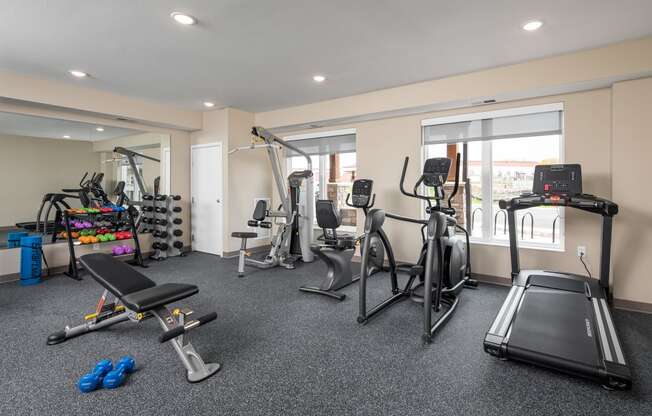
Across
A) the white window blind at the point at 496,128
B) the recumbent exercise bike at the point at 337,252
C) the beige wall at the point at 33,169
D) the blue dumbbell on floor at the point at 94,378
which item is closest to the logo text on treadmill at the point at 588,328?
the recumbent exercise bike at the point at 337,252

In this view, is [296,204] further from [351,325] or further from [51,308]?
[51,308]

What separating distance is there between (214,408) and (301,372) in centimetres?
56

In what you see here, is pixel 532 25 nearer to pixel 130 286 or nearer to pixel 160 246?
pixel 130 286

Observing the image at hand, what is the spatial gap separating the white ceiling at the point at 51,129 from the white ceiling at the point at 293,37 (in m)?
0.80

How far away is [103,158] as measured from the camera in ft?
16.3

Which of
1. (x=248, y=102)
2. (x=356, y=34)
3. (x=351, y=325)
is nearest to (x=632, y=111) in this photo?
(x=356, y=34)

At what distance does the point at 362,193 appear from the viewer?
13.1ft

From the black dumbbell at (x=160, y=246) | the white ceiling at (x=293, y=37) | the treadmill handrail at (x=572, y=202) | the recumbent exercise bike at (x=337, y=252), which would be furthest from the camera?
the black dumbbell at (x=160, y=246)

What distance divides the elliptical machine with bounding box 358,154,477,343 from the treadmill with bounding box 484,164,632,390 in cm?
48

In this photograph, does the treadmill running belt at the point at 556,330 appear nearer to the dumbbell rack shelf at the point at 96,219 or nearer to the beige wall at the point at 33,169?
the dumbbell rack shelf at the point at 96,219

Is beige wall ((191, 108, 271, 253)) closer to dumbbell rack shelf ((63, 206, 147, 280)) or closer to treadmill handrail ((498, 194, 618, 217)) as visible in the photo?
dumbbell rack shelf ((63, 206, 147, 280))

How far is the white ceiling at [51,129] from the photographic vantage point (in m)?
4.14

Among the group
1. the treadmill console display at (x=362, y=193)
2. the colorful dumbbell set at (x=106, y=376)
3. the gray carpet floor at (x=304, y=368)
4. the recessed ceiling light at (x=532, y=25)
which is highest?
the recessed ceiling light at (x=532, y=25)

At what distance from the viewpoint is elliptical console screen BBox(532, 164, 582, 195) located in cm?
303
